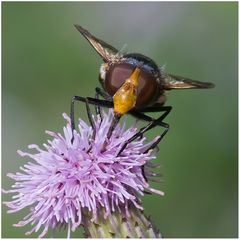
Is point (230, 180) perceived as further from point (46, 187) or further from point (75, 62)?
point (46, 187)

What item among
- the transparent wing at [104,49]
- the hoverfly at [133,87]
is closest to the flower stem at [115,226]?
the hoverfly at [133,87]

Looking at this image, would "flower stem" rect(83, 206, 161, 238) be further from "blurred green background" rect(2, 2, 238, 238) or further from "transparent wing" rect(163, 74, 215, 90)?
"blurred green background" rect(2, 2, 238, 238)

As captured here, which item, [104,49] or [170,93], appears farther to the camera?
[170,93]

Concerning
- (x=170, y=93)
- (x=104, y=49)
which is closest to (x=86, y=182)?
(x=104, y=49)

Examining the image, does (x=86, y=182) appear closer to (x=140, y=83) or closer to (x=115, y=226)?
(x=115, y=226)

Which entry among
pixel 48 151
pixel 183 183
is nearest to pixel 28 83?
pixel 183 183

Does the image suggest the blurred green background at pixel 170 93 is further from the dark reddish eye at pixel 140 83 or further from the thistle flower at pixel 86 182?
the dark reddish eye at pixel 140 83
